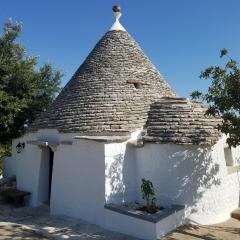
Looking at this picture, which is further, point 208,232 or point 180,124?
point 180,124

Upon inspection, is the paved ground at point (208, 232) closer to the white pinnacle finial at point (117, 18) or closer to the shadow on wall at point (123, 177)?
the shadow on wall at point (123, 177)

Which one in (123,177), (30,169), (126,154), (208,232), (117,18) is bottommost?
(208,232)

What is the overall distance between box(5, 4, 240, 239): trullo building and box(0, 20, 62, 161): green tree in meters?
Result: 4.05

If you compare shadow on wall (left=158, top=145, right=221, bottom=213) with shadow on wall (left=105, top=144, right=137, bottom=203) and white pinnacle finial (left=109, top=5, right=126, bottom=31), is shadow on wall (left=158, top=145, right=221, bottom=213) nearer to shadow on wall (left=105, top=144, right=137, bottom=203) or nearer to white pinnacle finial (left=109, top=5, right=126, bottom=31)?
shadow on wall (left=105, top=144, right=137, bottom=203)

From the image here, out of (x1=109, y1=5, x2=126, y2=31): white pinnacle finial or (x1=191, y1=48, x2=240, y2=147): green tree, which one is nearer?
(x1=191, y1=48, x2=240, y2=147): green tree

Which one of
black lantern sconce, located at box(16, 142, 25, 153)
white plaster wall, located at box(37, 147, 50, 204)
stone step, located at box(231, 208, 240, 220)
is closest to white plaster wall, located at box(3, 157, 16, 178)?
black lantern sconce, located at box(16, 142, 25, 153)

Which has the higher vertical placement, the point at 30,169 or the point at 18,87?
the point at 18,87

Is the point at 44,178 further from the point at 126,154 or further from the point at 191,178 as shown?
the point at 191,178

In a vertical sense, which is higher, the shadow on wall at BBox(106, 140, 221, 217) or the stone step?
the shadow on wall at BBox(106, 140, 221, 217)

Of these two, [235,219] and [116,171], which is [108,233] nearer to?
[116,171]

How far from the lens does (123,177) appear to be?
412 inches

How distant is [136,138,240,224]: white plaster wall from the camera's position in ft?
33.0

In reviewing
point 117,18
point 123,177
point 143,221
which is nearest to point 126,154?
point 123,177

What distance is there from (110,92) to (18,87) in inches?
274
